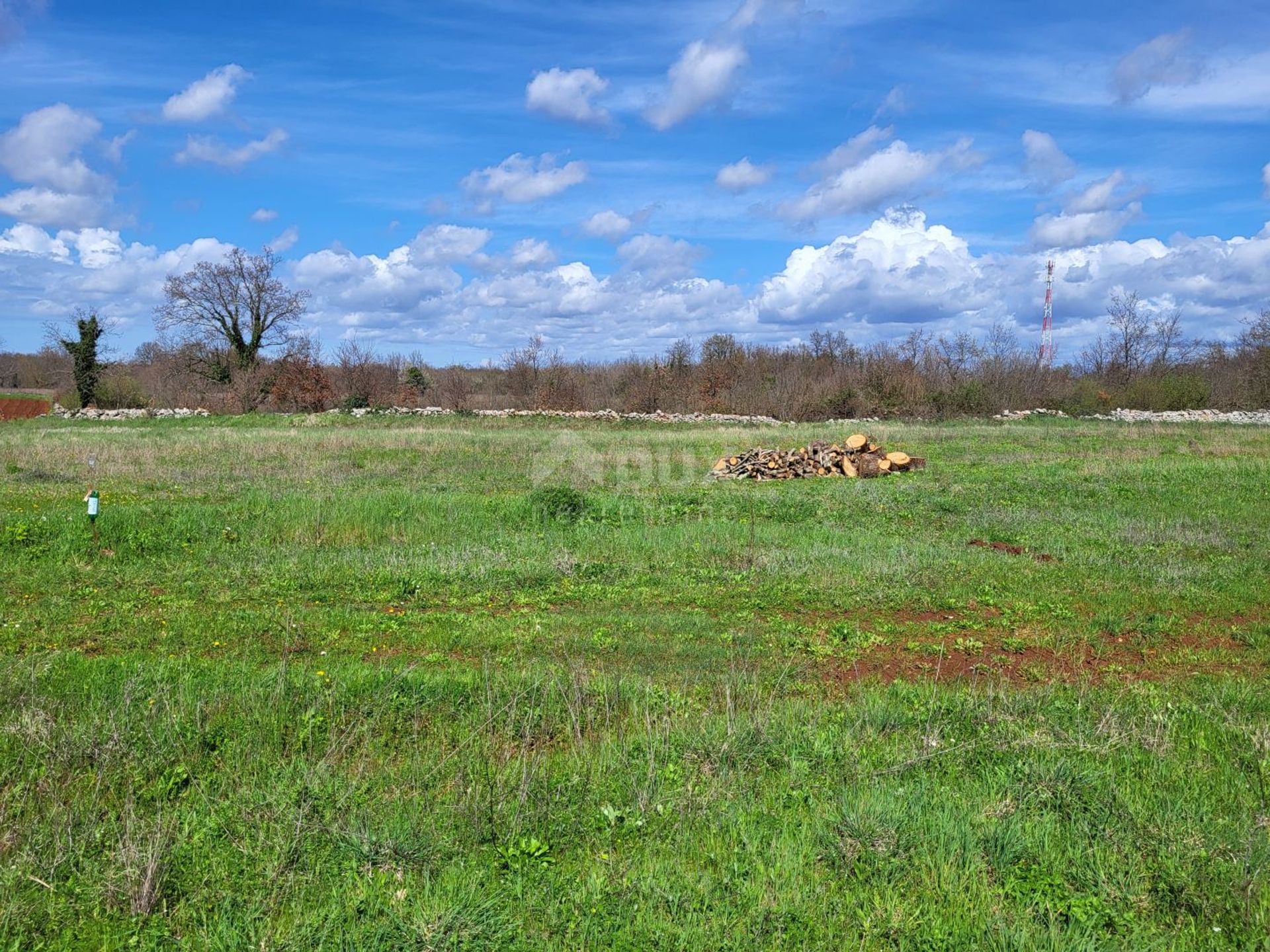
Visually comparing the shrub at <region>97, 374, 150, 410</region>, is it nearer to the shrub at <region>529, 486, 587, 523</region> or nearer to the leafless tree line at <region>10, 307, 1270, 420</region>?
the leafless tree line at <region>10, 307, 1270, 420</region>

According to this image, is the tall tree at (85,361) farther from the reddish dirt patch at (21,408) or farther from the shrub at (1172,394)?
the shrub at (1172,394)

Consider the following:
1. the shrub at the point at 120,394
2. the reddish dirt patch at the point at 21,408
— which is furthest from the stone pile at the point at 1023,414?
the reddish dirt patch at the point at 21,408

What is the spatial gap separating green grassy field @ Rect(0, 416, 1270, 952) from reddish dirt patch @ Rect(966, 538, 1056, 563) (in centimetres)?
24

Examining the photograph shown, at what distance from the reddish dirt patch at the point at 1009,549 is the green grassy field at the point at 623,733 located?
235 mm

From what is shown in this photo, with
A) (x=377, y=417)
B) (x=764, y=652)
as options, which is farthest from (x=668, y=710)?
(x=377, y=417)

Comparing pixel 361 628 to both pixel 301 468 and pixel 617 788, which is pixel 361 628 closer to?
pixel 617 788

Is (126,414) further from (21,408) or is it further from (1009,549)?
(1009,549)

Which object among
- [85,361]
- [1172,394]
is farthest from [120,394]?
[1172,394]

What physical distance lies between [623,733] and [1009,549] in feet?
31.0

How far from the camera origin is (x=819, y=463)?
22.8 metres

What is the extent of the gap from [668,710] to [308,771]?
2.56 m

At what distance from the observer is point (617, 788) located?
5.22 meters

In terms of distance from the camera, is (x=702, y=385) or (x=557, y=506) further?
(x=702, y=385)

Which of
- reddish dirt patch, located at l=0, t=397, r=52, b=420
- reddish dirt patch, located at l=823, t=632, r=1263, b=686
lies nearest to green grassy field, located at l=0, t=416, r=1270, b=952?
reddish dirt patch, located at l=823, t=632, r=1263, b=686
